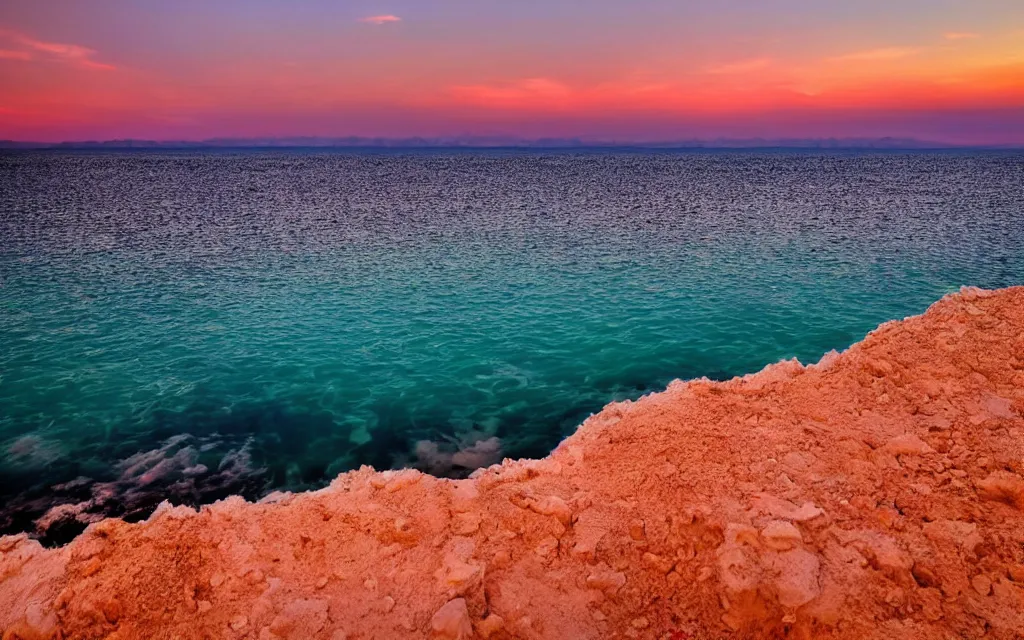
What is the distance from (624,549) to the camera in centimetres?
700

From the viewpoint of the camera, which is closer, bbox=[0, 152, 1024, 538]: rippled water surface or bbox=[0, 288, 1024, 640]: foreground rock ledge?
bbox=[0, 288, 1024, 640]: foreground rock ledge

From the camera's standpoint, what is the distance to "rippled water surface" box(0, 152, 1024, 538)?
1335 cm

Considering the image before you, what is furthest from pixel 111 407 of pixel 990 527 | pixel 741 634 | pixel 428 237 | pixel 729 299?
pixel 428 237

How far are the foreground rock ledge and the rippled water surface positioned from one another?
15.6ft

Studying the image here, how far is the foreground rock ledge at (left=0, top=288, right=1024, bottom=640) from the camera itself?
6.00 m

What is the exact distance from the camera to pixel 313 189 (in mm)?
74500

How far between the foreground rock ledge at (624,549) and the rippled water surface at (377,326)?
15.6ft

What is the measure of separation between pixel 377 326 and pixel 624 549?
15242mm

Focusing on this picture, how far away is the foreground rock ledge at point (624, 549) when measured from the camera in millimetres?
6000

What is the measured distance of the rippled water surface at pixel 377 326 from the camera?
13352mm

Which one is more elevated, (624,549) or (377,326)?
(624,549)

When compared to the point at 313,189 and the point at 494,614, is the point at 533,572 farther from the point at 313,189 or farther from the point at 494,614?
the point at 313,189

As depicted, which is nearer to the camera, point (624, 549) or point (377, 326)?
point (624, 549)

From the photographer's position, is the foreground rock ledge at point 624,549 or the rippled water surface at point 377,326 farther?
the rippled water surface at point 377,326
